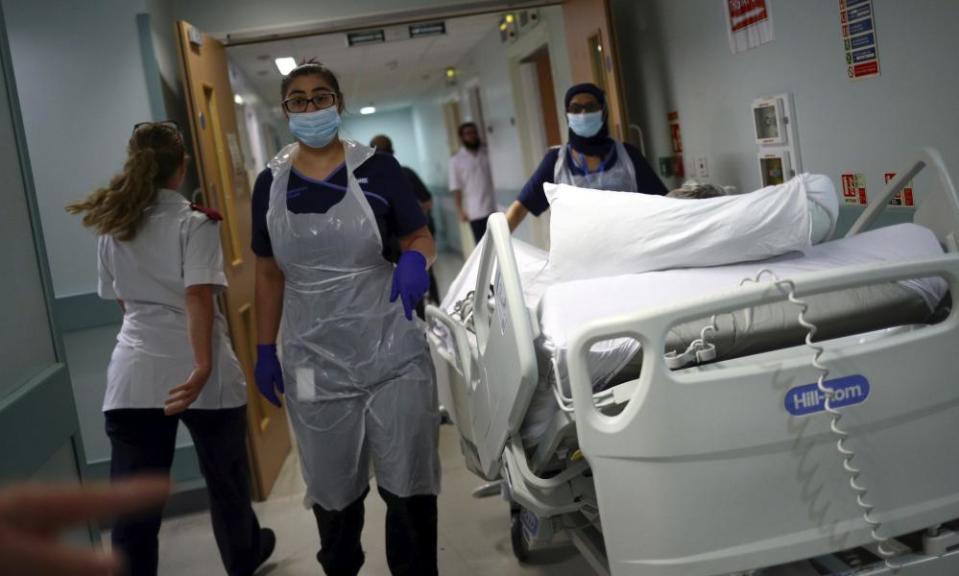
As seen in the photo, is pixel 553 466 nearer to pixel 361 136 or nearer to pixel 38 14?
pixel 38 14

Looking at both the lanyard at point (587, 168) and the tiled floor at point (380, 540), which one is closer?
the tiled floor at point (380, 540)

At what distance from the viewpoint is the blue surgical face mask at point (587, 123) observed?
12.0ft

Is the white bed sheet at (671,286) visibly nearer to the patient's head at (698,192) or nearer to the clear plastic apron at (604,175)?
the patient's head at (698,192)

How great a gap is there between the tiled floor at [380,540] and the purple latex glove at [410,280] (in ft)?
3.11

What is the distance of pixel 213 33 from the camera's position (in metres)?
4.53

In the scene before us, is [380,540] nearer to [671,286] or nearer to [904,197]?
[671,286]

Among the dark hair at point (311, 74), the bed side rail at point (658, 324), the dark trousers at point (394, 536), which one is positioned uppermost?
the dark hair at point (311, 74)

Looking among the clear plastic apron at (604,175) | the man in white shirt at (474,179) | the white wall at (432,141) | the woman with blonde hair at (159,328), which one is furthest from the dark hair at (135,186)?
the white wall at (432,141)

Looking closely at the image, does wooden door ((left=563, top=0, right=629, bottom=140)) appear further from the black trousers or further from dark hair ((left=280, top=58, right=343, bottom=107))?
A: the black trousers

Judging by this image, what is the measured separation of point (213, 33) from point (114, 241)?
2.10 meters

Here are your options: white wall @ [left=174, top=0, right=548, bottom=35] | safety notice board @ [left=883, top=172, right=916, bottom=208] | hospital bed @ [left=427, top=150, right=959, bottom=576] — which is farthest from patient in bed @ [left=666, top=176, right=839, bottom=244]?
white wall @ [left=174, top=0, right=548, bottom=35]

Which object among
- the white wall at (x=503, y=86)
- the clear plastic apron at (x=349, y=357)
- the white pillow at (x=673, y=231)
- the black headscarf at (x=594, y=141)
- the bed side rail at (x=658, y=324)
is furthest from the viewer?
the white wall at (x=503, y=86)

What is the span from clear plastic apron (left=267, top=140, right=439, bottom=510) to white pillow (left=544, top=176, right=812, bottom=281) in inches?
20.8

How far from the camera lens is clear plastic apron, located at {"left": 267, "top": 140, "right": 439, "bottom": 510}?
248 cm
